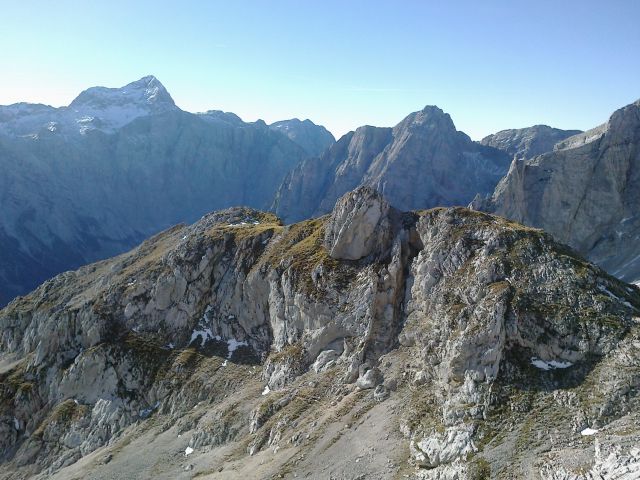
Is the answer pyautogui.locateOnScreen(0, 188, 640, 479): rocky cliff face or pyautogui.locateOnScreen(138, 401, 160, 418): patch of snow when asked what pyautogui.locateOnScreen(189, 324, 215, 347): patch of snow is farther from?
pyautogui.locateOnScreen(138, 401, 160, 418): patch of snow

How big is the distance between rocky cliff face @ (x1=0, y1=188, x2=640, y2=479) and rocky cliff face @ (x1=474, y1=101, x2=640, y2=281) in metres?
112

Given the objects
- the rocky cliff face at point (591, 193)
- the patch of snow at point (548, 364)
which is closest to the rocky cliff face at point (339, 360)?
the patch of snow at point (548, 364)

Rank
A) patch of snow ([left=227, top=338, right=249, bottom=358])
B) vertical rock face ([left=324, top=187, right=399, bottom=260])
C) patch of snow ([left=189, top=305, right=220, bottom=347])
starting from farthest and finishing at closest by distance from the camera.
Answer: patch of snow ([left=189, top=305, right=220, bottom=347]) → patch of snow ([left=227, top=338, right=249, bottom=358]) → vertical rock face ([left=324, top=187, right=399, bottom=260])

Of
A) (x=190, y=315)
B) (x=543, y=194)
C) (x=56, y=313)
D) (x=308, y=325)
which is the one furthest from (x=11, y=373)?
(x=543, y=194)

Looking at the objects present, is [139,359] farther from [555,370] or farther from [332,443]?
[555,370]

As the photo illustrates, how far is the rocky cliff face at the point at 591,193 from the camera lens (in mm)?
170000

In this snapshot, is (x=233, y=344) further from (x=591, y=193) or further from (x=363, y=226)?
(x=591, y=193)

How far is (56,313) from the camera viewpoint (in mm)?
102875

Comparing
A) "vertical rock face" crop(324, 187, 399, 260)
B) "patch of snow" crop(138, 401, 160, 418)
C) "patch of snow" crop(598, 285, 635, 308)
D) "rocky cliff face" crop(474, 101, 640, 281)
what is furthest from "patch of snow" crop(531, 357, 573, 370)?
"rocky cliff face" crop(474, 101, 640, 281)

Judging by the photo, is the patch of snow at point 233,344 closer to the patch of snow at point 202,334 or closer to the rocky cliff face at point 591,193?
the patch of snow at point 202,334

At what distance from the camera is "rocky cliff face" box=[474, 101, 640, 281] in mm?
170000

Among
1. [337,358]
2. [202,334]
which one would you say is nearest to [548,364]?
[337,358]

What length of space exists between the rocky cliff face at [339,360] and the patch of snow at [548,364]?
0.56 feet

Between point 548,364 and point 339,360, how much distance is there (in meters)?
27.9
